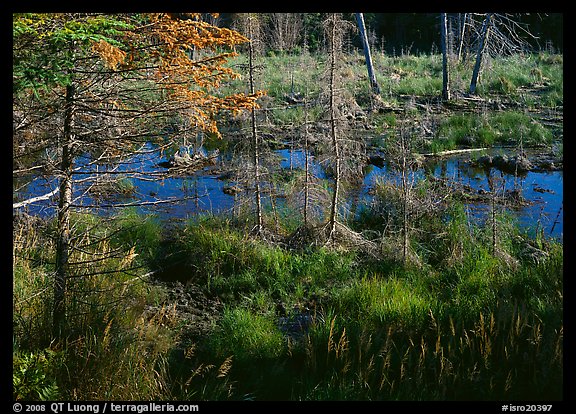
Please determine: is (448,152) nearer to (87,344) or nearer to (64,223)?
(64,223)

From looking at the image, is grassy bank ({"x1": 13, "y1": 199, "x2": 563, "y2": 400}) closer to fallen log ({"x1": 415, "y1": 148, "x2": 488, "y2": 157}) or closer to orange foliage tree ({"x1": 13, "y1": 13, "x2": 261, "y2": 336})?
orange foliage tree ({"x1": 13, "y1": 13, "x2": 261, "y2": 336})

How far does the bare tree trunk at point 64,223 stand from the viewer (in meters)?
5.13

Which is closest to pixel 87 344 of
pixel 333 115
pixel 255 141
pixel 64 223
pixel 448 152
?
pixel 64 223

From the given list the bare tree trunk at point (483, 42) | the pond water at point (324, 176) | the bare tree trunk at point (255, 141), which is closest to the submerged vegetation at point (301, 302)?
the bare tree trunk at point (255, 141)

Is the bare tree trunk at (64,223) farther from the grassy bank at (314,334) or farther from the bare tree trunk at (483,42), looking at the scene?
the bare tree trunk at (483,42)

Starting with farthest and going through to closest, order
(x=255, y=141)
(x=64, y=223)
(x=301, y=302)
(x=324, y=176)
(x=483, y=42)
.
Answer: (x=483, y=42) → (x=324, y=176) → (x=255, y=141) → (x=301, y=302) → (x=64, y=223)

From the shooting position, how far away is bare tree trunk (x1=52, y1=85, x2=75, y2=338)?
5.13 m

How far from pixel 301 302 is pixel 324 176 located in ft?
19.8

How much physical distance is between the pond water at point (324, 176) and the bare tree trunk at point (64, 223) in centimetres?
344

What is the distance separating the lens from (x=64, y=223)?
5.24 metres

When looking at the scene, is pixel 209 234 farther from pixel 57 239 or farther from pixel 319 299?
pixel 57 239

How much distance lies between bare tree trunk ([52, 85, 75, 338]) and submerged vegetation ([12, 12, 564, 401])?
0.08m

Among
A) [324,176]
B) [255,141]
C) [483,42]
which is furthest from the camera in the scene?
[483,42]
